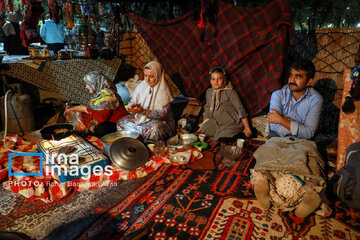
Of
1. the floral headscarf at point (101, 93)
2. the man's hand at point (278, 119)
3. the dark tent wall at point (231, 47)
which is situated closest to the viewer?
the man's hand at point (278, 119)

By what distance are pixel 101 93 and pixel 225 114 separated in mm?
1968

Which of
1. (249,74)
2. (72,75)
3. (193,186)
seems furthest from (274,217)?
(72,75)

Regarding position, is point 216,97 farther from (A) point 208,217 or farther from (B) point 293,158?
(A) point 208,217

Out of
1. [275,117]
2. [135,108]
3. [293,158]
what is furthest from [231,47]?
[293,158]

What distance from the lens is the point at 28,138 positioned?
3816mm

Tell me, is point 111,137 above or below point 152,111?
below

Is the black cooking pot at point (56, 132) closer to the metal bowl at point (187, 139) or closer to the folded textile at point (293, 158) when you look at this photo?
the metal bowl at point (187, 139)

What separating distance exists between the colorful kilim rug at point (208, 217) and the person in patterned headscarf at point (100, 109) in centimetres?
151

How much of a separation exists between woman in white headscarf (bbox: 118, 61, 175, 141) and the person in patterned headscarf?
21 centimetres

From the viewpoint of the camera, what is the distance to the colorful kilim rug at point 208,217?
1.86 meters

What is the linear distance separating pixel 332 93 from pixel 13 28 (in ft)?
22.5

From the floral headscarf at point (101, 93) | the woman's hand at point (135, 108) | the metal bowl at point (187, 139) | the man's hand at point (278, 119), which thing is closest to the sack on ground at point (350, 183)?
the man's hand at point (278, 119)

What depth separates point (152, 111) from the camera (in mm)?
3484

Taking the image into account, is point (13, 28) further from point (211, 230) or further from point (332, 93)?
point (332, 93)
